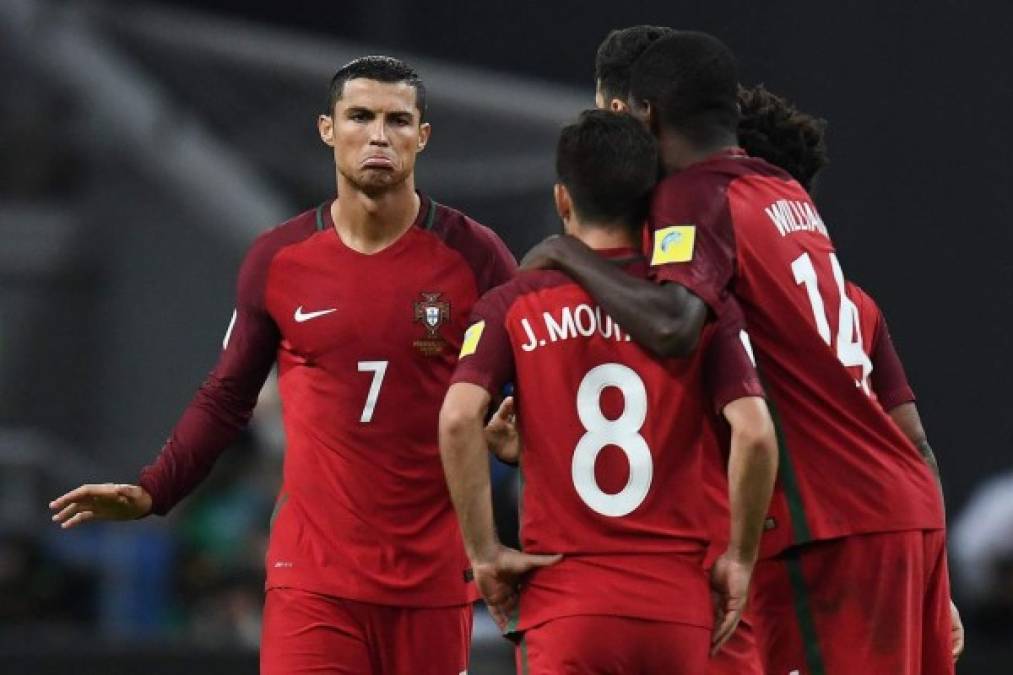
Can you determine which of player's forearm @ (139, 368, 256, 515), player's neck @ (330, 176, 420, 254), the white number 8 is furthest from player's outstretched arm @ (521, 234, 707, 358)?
player's forearm @ (139, 368, 256, 515)

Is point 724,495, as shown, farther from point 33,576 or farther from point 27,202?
point 27,202

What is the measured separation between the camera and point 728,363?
4.78m

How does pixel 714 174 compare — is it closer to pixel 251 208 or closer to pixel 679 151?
pixel 679 151

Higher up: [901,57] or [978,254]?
[901,57]

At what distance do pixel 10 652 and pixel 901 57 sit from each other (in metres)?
6.86

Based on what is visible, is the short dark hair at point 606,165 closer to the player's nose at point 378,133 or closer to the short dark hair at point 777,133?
the short dark hair at point 777,133

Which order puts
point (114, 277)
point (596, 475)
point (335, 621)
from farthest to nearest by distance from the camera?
point (114, 277) < point (335, 621) < point (596, 475)

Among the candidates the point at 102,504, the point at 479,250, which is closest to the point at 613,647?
the point at 479,250

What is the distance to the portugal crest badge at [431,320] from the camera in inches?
229

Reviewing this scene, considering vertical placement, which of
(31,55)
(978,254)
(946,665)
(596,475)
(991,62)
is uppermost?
(31,55)

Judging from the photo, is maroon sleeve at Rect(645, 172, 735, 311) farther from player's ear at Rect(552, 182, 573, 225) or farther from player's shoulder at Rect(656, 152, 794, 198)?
player's ear at Rect(552, 182, 573, 225)

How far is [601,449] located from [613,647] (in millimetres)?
450

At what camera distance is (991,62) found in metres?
12.5

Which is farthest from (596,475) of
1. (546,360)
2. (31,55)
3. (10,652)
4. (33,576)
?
(31,55)
